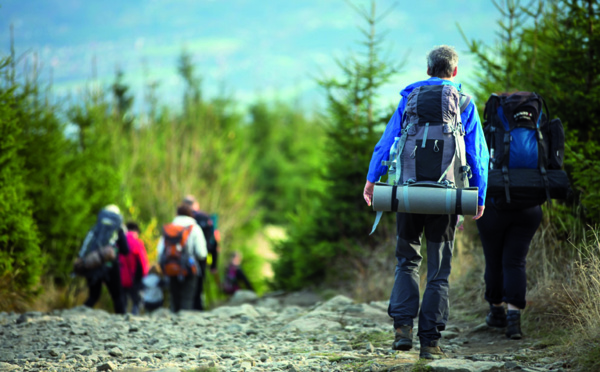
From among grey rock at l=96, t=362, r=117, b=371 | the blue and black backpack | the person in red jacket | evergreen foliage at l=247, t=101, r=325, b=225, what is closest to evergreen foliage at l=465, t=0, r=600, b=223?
the blue and black backpack

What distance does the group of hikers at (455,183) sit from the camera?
4.36 meters

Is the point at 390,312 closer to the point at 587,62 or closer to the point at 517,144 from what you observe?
the point at 517,144

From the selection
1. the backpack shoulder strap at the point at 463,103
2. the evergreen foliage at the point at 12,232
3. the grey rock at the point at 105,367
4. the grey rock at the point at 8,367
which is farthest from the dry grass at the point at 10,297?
the backpack shoulder strap at the point at 463,103

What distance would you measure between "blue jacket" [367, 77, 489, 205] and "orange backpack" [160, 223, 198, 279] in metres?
5.44

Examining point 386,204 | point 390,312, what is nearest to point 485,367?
point 390,312

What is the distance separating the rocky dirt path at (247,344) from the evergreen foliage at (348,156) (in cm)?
411

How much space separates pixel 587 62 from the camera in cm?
682

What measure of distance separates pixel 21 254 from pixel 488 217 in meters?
6.46

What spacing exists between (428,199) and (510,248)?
58.4 inches

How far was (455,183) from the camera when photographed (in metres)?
4.44

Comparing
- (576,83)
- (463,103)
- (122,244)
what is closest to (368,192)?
(463,103)

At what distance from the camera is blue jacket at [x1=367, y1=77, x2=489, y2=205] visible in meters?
4.51

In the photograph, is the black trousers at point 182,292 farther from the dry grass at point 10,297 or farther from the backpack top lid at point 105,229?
the dry grass at point 10,297

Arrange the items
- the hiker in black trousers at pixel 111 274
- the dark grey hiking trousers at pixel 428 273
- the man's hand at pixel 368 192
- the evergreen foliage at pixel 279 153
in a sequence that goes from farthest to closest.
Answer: the evergreen foliage at pixel 279 153
the hiker in black trousers at pixel 111 274
the man's hand at pixel 368 192
the dark grey hiking trousers at pixel 428 273
